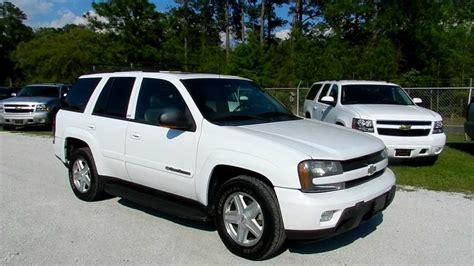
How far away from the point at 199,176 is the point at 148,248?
87cm

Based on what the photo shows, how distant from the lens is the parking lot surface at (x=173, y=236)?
4164mm

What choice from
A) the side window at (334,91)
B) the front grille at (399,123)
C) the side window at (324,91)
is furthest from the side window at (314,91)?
the front grille at (399,123)

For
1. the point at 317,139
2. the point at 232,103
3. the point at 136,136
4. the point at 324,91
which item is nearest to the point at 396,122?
the point at 324,91

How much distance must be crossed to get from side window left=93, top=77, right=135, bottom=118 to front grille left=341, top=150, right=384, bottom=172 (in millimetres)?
2768

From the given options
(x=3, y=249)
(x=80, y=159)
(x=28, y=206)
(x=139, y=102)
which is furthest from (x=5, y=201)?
(x=139, y=102)

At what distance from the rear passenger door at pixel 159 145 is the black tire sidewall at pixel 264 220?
43cm

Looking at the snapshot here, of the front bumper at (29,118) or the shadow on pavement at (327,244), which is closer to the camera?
the shadow on pavement at (327,244)

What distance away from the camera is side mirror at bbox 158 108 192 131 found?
173 inches

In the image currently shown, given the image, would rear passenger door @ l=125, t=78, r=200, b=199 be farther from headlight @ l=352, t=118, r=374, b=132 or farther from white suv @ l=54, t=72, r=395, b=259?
headlight @ l=352, t=118, r=374, b=132

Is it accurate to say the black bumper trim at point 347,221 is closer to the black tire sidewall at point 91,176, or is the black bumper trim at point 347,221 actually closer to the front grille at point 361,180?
the front grille at point 361,180

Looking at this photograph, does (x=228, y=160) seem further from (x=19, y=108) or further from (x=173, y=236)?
(x=19, y=108)

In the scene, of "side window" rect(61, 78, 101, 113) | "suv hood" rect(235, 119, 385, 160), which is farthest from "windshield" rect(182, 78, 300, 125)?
"side window" rect(61, 78, 101, 113)

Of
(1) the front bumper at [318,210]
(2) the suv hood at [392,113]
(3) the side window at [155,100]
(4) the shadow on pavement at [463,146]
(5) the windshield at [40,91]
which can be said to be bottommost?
(4) the shadow on pavement at [463,146]

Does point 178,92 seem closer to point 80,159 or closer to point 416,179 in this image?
point 80,159
